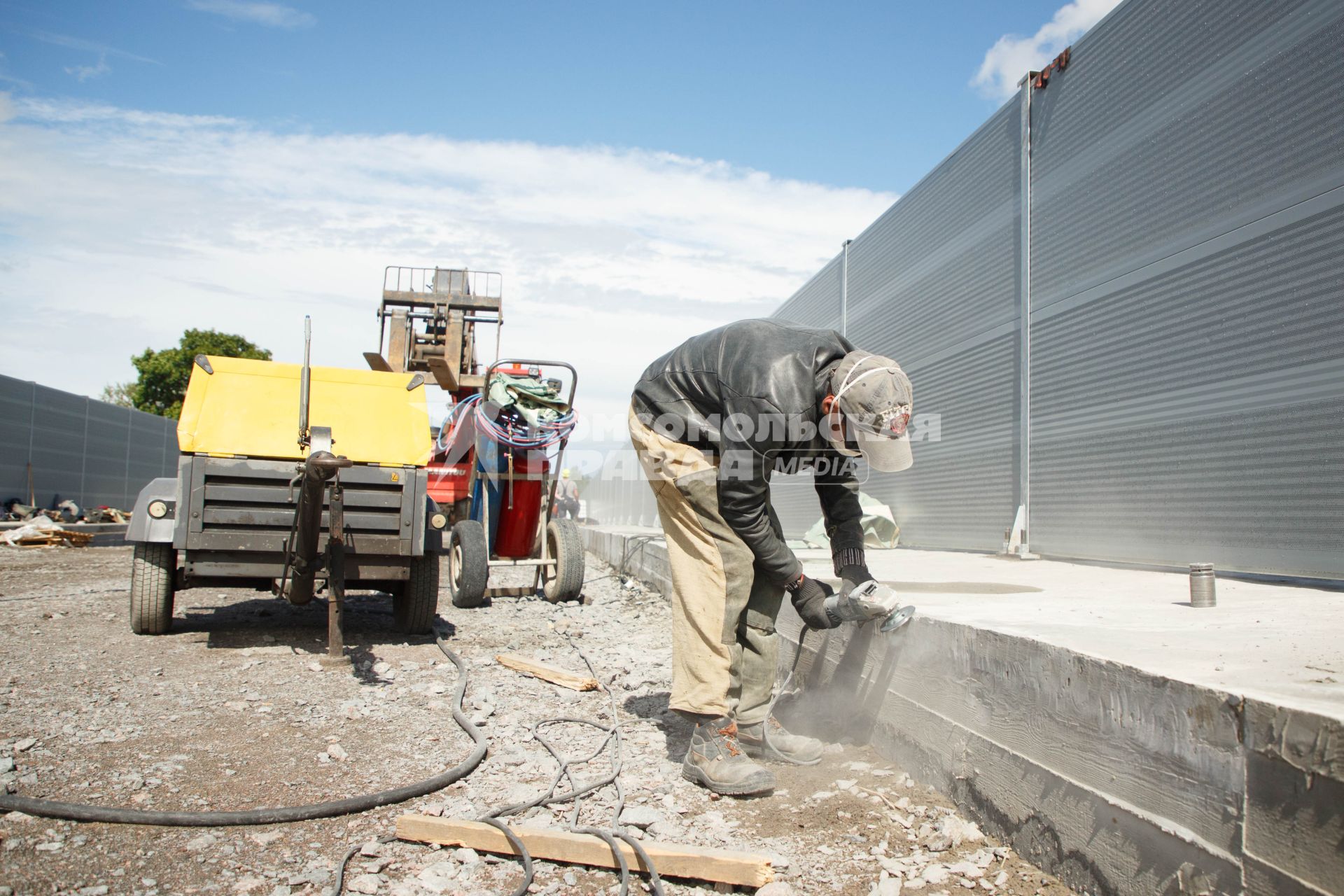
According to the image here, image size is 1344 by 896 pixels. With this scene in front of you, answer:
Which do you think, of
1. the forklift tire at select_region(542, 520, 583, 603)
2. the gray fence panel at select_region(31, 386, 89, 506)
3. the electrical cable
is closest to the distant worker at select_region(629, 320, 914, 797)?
the electrical cable

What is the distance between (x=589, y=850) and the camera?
2494 mm

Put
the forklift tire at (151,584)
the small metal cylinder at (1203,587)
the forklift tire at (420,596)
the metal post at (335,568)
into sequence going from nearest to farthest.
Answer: the small metal cylinder at (1203,587) < the metal post at (335,568) < the forklift tire at (151,584) < the forklift tire at (420,596)

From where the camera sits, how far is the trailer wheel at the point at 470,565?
705cm

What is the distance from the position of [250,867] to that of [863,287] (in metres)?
11.1

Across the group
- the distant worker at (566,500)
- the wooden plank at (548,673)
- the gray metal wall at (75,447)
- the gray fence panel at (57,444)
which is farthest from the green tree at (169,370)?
the wooden plank at (548,673)

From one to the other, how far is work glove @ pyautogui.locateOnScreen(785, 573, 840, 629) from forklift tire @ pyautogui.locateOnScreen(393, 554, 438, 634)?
3.22 meters

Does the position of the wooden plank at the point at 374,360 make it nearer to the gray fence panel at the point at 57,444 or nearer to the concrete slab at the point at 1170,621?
the concrete slab at the point at 1170,621

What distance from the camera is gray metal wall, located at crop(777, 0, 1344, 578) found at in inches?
191

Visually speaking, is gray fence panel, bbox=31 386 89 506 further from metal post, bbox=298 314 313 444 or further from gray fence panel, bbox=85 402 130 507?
metal post, bbox=298 314 313 444

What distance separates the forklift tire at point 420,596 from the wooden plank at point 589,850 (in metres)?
3.30

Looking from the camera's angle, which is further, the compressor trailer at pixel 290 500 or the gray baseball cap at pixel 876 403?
the compressor trailer at pixel 290 500

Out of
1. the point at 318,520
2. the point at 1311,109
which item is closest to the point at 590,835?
the point at 318,520

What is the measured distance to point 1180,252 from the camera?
19.2 ft

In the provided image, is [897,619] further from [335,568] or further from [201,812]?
[335,568]
